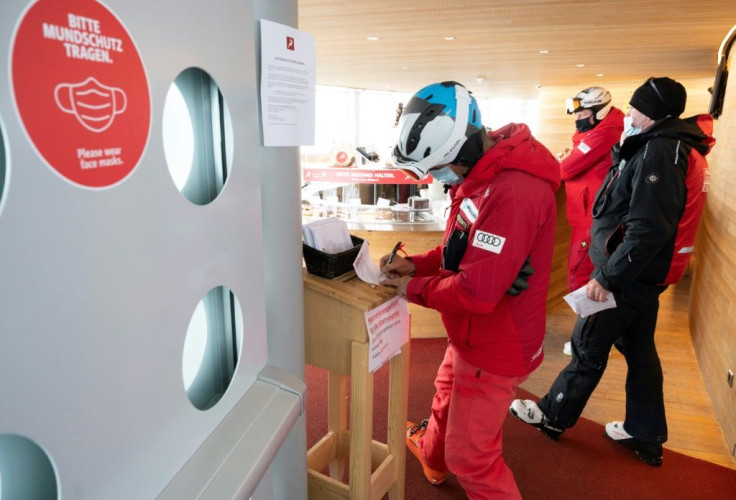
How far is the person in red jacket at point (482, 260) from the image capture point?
166 cm

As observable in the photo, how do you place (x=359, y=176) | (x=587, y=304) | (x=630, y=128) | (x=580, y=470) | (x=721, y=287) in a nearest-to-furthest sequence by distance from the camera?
(x=587, y=304) < (x=580, y=470) < (x=630, y=128) < (x=721, y=287) < (x=359, y=176)

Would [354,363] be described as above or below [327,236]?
below

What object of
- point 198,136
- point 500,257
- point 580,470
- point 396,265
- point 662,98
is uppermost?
point 662,98

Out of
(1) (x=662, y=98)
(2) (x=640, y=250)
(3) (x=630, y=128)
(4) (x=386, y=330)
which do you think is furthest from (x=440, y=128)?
(3) (x=630, y=128)

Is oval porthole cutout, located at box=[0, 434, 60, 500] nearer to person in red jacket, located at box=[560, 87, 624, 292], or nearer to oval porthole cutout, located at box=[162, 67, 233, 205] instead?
oval porthole cutout, located at box=[162, 67, 233, 205]

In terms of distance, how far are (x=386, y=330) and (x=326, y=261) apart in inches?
11.7

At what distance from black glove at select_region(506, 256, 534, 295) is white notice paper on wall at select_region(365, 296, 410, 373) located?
1.22ft

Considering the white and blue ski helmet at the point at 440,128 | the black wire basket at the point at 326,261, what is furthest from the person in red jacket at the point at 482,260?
the black wire basket at the point at 326,261

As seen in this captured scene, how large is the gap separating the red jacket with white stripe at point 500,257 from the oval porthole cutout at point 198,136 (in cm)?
99

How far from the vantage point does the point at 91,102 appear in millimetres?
505

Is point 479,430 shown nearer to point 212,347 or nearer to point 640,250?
point 640,250

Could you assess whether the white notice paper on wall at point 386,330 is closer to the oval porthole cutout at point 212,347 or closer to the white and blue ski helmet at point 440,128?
the white and blue ski helmet at point 440,128

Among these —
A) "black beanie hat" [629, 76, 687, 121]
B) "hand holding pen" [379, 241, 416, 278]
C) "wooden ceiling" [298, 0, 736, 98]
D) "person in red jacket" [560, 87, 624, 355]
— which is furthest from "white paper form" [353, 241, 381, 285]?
"person in red jacket" [560, 87, 624, 355]

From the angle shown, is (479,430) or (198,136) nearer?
(198,136)
